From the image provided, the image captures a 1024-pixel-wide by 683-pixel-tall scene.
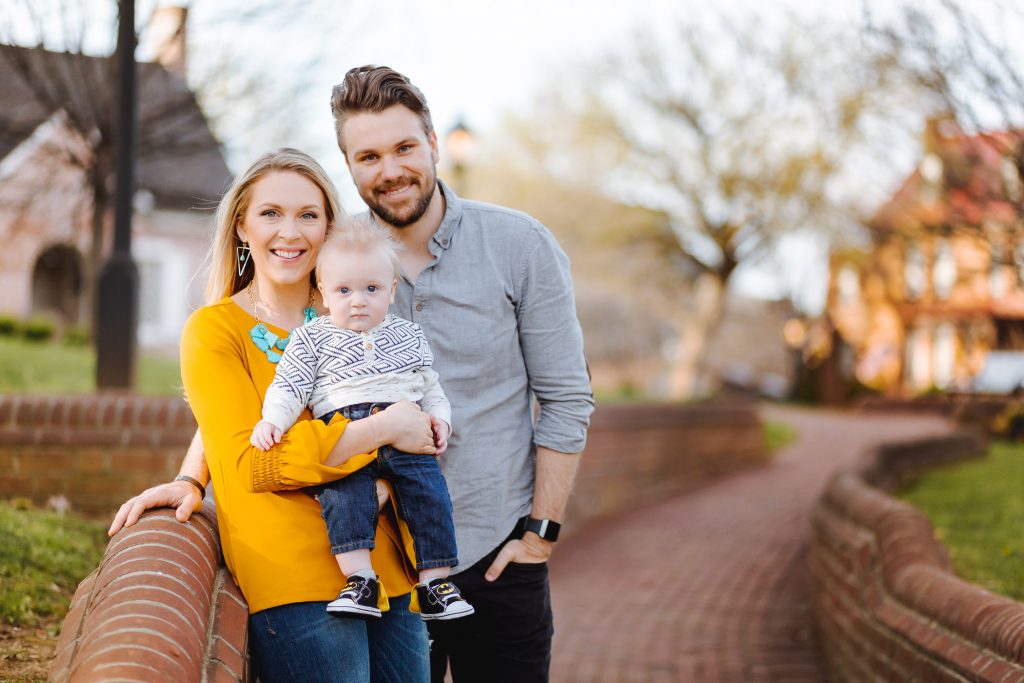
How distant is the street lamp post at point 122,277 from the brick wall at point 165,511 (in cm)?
136

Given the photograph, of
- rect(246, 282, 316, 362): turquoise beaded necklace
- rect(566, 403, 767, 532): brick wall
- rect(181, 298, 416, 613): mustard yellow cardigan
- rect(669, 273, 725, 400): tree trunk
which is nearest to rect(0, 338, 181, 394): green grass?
rect(566, 403, 767, 532): brick wall

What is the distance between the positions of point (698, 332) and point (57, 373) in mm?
20231

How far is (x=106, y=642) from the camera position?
230cm

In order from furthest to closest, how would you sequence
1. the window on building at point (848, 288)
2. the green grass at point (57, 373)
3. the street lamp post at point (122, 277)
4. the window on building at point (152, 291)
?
the window on building at point (848, 288)
the window on building at point (152, 291)
the green grass at point (57, 373)
the street lamp post at point (122, 277)

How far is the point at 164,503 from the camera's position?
9.25ft

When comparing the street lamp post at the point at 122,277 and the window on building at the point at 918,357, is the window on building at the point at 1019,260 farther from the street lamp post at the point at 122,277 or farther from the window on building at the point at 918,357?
the window on building at the point at 918,357

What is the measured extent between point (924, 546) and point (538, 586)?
9.82 feet

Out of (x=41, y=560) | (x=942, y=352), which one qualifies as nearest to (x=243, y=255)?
(x=41, y=560)

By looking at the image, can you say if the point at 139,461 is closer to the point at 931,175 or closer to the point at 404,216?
the point at 404,216

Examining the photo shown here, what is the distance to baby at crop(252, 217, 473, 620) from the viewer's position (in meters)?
2.57

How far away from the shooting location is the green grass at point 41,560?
3.69 m

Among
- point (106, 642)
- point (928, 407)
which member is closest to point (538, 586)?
point (106, 642)

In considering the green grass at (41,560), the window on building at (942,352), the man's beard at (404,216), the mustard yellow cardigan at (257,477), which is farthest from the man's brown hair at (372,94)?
the window on building at (942,352)

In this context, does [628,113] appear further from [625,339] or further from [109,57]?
[109,57]
